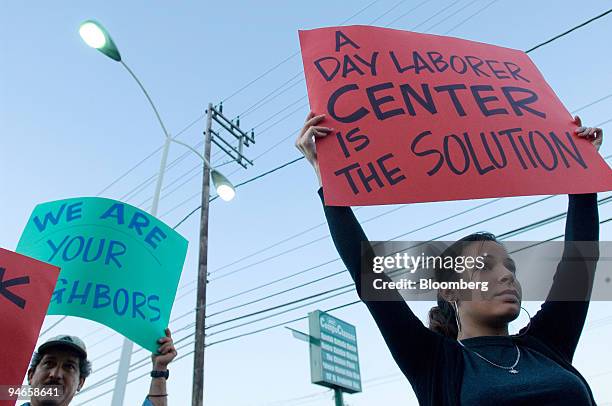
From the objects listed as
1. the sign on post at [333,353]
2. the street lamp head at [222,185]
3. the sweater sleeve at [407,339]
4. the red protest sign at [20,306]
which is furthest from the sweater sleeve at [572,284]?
the sign on post at [333,353]

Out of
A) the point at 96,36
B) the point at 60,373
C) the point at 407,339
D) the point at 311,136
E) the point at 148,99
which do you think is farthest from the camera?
the point at 148,99

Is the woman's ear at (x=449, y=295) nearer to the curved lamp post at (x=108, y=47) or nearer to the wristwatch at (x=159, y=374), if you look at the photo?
the wristwatch at (x=159, y=374)

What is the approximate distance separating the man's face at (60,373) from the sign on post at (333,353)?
1353 cm

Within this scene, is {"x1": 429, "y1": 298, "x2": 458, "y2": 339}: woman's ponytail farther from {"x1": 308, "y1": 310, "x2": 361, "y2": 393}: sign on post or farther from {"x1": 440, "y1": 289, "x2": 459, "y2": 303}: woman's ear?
{"x1": 308, "y1": 310, "x2": 361, "y2": 393}: sign on post

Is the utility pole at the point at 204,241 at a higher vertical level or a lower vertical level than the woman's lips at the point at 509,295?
higher

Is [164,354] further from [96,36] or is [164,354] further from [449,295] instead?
[96,36]

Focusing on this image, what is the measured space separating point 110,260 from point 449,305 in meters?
1.99

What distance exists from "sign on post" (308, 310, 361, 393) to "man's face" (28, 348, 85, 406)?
44.4 ft

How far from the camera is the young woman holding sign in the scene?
1437mm

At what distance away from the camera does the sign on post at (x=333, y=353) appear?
15766 mm

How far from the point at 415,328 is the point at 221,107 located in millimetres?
13327

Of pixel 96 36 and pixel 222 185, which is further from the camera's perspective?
pixel 222 185

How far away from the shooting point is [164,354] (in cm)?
278

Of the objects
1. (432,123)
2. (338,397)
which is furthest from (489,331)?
(338,397)
